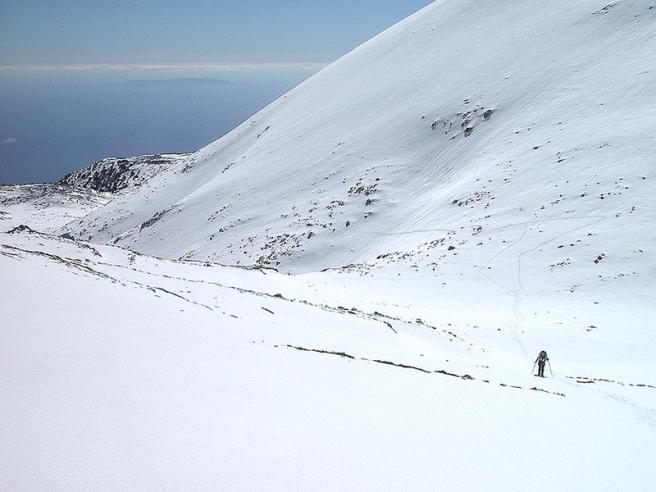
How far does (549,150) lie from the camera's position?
44.6m

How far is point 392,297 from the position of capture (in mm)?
29375

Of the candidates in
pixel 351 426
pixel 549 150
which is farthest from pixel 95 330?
pixel 549 150

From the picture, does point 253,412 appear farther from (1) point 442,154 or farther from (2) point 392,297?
(1) point 442,154

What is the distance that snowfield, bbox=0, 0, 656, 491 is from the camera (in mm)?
5727

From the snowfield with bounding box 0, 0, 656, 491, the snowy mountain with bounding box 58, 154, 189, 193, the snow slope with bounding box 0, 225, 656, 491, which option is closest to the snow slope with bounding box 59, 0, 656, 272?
the snowfield with bounding box 0, 0, 656, 491

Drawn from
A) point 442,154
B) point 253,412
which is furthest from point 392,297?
point 442,154

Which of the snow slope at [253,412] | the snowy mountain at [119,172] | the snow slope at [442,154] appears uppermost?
the snowy mountain at [119,172]

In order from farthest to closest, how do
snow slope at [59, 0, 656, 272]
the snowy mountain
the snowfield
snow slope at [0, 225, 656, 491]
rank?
the snowy mountain, snow slope at [59, 0, 656, 272], the snowfield, snow slope at [0, 225, 656, 491]

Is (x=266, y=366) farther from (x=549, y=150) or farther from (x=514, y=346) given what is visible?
(x=549, y=150)

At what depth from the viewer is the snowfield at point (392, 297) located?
18.8ft

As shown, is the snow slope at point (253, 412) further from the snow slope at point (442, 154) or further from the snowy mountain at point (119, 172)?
the snowy mountain at point (119, 172)

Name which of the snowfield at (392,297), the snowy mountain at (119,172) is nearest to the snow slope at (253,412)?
the snowfield at (392,297)

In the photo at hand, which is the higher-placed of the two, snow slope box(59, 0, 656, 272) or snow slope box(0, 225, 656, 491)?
snow slope box(59, 0, 656, 272)

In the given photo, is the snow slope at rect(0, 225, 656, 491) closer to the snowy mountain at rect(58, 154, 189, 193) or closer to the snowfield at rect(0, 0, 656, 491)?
the snowfield at rect(0, 0, 656, 491)
